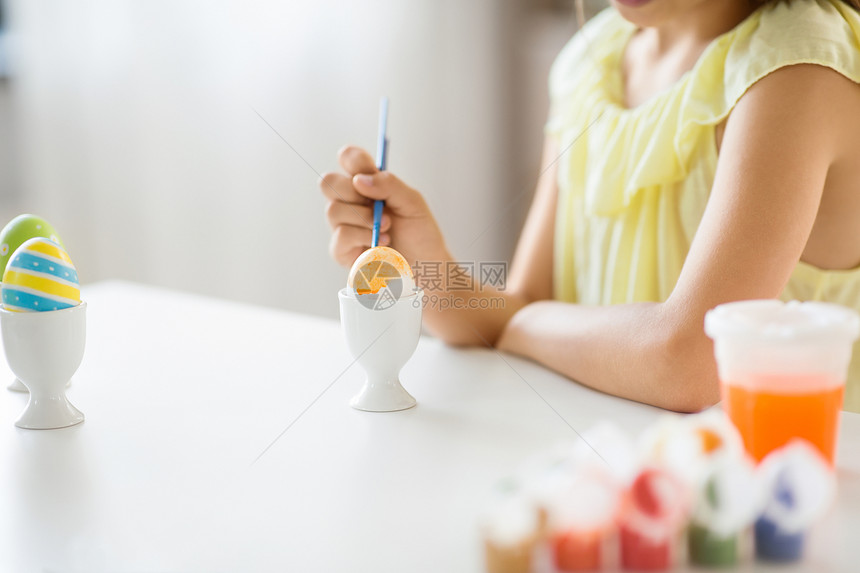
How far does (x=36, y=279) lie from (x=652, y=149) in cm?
62

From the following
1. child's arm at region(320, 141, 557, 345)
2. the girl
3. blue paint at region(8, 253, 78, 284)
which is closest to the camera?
blue paint at region(8, 253, 78, 284)

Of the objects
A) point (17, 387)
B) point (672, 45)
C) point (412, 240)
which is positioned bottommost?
point (17, 387)

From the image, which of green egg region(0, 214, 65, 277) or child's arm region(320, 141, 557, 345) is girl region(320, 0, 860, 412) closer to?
child's arm region(320, 141, 557, 345)

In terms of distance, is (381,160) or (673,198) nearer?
(381,160)

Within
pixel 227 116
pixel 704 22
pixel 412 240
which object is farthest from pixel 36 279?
pixel 227 116

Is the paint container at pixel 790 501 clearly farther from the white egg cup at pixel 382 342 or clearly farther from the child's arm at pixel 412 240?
the child's arm at pixel 412 240

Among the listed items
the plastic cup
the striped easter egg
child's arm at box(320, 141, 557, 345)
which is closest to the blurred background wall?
child's arm at box(320, 141, 557, 345)

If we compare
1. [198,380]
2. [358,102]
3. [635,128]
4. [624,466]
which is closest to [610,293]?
[635,128]

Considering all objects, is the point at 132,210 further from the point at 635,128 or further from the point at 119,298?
the point at 635,128

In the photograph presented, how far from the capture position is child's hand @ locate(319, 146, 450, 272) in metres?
0.82

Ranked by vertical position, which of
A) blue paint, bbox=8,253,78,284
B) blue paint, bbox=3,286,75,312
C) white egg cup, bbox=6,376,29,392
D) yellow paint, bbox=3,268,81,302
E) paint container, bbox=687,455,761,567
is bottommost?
white egg cup, bbox=6,376,29,392

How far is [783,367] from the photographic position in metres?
0.48

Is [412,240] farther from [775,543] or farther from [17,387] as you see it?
[775,543]

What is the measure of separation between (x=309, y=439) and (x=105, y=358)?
33 cm
